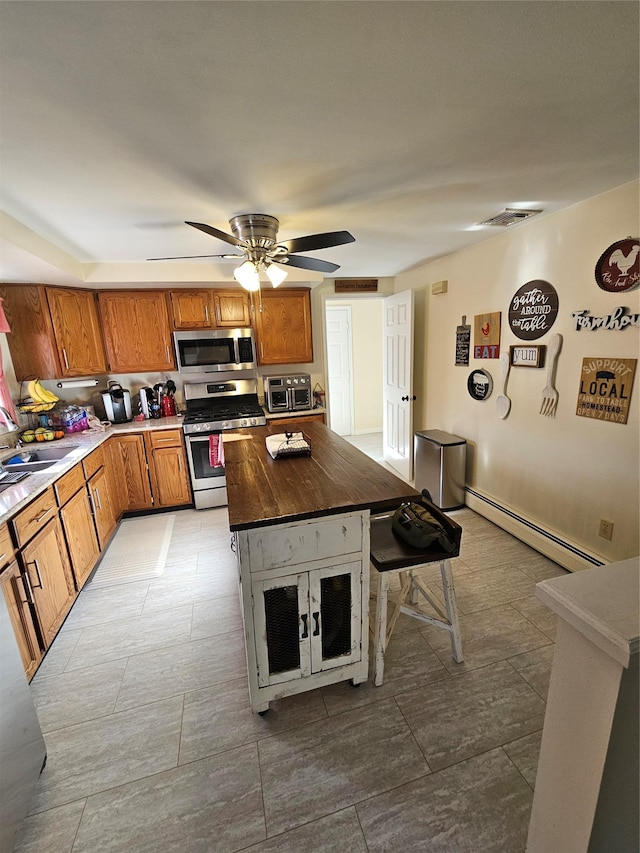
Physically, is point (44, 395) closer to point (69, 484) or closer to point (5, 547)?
point (69, 484)

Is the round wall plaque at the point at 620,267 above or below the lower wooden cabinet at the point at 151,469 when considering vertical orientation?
above

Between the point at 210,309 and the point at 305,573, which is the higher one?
the point at 210,309

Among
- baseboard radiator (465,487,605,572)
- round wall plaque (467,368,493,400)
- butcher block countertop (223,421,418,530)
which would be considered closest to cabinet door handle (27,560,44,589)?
butcher block countertop (223,421,418,530)

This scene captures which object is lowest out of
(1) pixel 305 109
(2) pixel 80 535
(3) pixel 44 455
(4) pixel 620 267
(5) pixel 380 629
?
(5) pixel 380 629

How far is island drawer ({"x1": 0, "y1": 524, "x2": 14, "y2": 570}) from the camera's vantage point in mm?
1639

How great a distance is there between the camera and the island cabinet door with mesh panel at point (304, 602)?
144 centimetres

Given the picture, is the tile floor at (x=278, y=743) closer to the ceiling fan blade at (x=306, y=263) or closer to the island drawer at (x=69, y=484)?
the island drawer at (x=69, y=484)

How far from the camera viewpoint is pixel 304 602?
1.53 metres

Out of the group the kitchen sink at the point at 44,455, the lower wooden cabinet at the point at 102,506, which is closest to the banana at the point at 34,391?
the kitchen sink at the point at 44,455

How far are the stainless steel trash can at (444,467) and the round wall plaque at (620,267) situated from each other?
1.67m

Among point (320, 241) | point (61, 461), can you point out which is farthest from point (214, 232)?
point (61, 461)

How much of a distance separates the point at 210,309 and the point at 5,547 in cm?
272

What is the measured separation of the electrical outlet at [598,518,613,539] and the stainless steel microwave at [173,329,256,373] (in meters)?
3.22

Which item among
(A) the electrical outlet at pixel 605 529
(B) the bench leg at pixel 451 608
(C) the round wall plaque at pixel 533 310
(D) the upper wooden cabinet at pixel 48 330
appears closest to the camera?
(B) the bench leg at pixel 451 608
